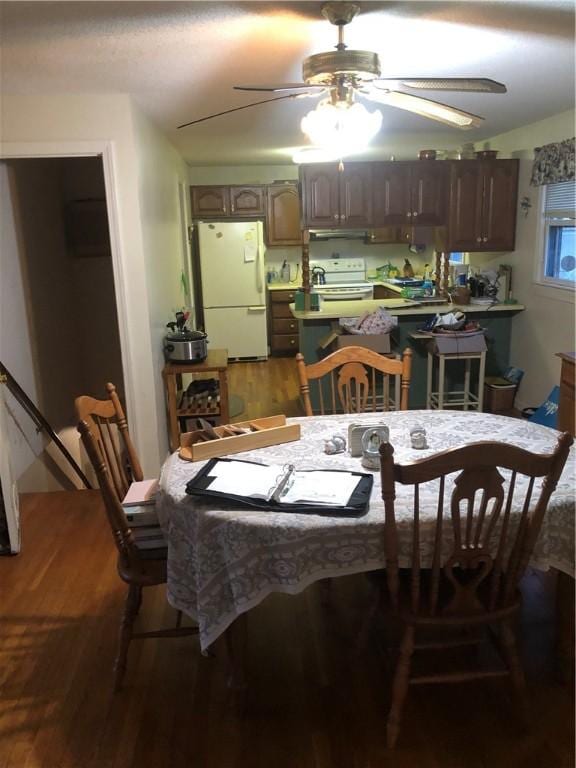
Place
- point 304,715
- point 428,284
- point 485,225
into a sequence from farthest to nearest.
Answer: point 428,284
point 485,225
point 304,715

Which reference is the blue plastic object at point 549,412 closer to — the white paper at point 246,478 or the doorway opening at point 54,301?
the white paper at point 246,478

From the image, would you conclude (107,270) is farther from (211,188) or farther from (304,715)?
(304,715)

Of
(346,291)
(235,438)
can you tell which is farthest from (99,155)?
(346,291)

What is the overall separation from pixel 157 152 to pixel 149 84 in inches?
50.3

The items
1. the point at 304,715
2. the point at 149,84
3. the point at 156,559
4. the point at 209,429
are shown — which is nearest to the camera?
the point at 304,715

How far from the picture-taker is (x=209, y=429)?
2205 mm

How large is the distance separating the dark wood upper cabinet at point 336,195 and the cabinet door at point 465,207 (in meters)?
0.68

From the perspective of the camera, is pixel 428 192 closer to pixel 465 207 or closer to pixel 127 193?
pixel 465 207

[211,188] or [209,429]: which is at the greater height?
[211,188]

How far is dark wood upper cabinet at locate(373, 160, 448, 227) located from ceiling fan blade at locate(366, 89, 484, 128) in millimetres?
2593

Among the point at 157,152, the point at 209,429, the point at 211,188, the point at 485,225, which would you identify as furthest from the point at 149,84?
the point at 211,188

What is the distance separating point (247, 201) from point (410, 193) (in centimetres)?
276

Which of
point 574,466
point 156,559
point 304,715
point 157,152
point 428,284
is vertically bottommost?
point 304,715

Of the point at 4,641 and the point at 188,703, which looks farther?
the point at 4,641
